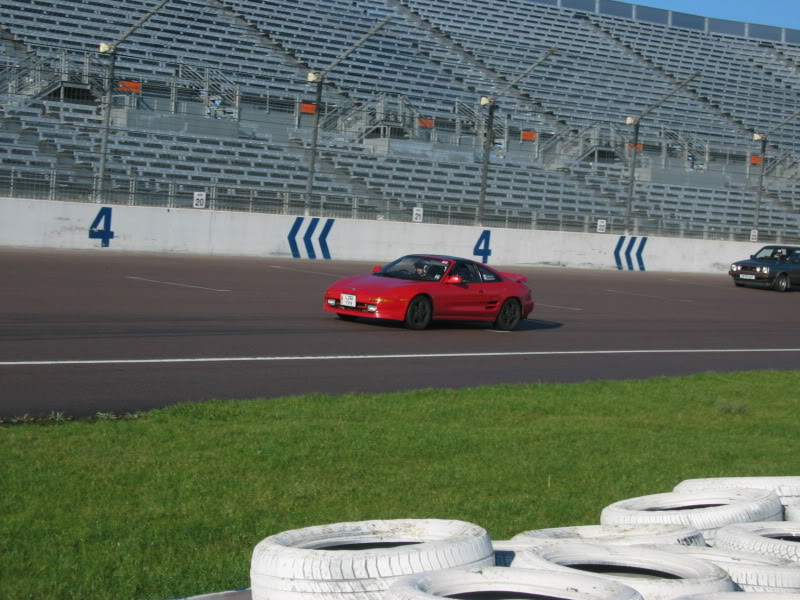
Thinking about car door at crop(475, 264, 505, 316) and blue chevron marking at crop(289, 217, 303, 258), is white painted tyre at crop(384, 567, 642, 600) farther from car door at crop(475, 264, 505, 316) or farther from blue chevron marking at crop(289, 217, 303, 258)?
blue chevron marking at crop(289, 217, 303, 258)

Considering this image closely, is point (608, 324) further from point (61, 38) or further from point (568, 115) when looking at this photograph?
point (568, 115)

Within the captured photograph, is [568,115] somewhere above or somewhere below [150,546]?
above

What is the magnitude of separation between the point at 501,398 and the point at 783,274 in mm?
27283

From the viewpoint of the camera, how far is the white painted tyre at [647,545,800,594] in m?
4.04

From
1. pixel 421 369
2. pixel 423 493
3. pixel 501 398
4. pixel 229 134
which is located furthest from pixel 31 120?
pixel 423 493

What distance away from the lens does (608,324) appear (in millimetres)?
19984

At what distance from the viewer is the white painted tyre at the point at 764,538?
4.43m

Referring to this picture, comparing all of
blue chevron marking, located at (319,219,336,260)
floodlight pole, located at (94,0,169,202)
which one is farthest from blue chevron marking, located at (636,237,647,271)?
floodlight pole, located at (94,0,169,202)

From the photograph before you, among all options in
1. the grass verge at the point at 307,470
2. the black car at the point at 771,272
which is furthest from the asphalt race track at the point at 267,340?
the black car at the point at 771,272

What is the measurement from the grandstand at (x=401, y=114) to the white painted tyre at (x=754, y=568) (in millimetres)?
25746

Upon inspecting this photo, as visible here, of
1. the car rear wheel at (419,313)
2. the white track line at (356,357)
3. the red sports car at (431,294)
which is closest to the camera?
the white track line at (356,357)

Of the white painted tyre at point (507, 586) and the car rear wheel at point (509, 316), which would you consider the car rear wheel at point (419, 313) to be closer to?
the car rear wheel at point (509, 316)

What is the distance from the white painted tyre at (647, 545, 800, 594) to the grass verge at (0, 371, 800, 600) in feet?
5.67

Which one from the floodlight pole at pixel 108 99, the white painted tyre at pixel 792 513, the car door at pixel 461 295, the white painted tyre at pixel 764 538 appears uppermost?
the floodlight pole at pixel 108 99
